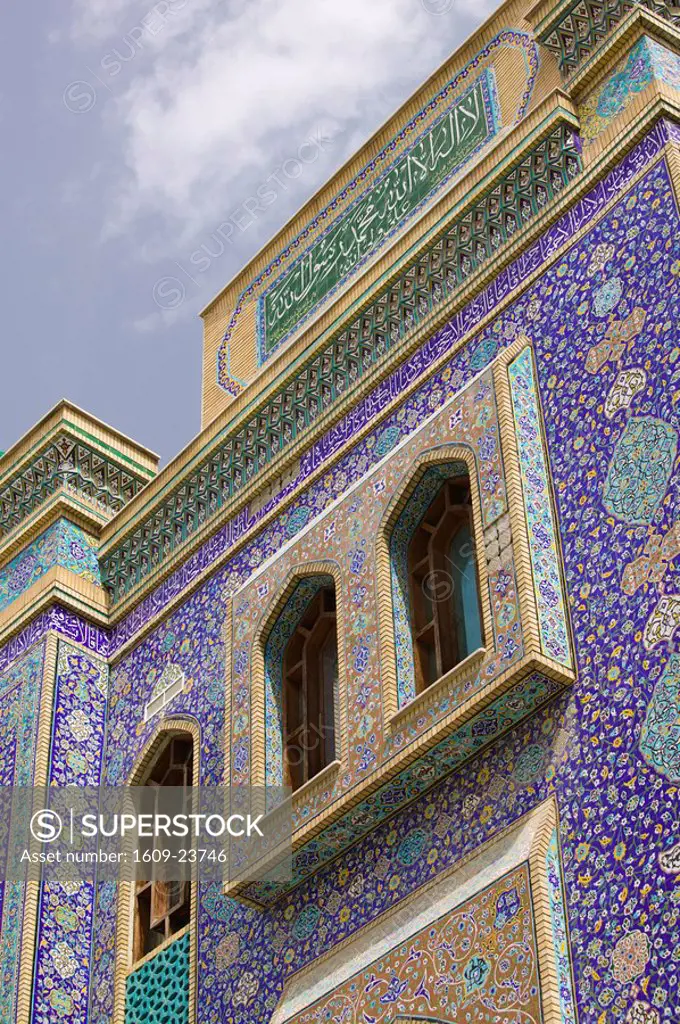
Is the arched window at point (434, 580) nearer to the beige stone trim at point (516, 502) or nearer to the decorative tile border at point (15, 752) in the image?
the beige stone trim at point (516, 502)

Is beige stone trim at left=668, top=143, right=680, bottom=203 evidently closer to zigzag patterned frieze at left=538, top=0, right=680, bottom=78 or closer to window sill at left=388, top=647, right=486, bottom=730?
zigzag patterned frieze at left=538, top=0, right=680, bottom=78

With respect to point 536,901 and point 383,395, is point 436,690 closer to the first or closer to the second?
point 536,901

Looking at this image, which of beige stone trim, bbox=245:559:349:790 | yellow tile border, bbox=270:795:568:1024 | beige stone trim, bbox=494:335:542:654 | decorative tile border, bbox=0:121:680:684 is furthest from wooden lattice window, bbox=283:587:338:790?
beige stone trim, bbox=494:335:542:654

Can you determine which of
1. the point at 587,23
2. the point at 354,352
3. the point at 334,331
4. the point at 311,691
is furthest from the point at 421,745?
the point at 587,23

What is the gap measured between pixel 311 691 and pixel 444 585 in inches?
25.1

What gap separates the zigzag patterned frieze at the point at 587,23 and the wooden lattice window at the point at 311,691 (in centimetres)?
196

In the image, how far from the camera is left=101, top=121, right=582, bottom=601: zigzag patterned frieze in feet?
20.2

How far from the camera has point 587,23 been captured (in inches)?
248

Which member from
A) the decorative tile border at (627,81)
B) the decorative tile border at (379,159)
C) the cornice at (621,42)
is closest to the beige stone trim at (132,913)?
the decorative tile border at (379,159)

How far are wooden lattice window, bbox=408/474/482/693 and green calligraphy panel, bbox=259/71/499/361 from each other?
4.89 ft

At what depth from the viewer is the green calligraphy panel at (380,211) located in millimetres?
6820

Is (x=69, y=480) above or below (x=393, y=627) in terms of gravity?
above

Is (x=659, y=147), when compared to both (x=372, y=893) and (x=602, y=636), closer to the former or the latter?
(x=602, y=636)

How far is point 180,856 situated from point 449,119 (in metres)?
2.81
